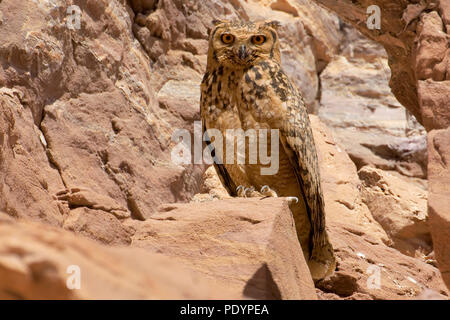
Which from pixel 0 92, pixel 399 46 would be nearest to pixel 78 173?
pixel 0 92

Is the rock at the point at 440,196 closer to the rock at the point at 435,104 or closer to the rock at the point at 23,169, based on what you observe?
the rock at the point at 435,104

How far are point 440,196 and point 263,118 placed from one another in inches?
47.2

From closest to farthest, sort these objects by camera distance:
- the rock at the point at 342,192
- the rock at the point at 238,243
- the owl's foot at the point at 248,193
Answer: the rock at the point at 238,243 < the owl's foot at the point at 248,193 < the rock at the point at 342,192

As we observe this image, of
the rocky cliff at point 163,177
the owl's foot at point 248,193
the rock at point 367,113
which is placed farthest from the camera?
the rock at point 367,113

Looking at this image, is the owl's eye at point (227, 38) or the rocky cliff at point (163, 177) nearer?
the rocky cliff at point (163, 177)

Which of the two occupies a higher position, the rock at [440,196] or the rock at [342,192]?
the rock at [440,196]

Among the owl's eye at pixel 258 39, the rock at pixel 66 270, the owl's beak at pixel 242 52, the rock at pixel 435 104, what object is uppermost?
the owl's eye at pixel 258 39

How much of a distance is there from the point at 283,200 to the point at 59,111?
8.76 feet

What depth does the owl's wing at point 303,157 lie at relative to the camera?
368cm

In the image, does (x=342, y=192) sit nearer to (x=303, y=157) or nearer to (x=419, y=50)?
(x=419, y=50)

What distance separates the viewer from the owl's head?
3.73m

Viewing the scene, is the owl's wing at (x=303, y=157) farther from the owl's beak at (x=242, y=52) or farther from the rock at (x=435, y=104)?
the rock at (x=435, y=104)

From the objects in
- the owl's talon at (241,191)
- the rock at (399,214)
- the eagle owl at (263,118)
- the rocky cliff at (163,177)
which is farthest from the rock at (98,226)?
the rock at (399,214)

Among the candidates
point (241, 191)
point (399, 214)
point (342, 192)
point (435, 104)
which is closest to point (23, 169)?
point (241, 191)
